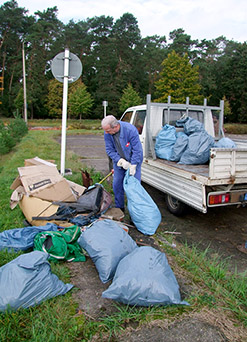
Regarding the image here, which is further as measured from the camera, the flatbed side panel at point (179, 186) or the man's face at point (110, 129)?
the man's face at point (110, 129)

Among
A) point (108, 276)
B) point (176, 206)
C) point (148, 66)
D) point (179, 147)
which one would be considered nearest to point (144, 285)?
point (108, 276)

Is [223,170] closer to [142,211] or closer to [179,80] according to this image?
[142,211]

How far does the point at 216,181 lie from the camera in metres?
4.01

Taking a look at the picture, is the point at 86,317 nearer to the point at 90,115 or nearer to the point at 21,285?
the point at 21,285

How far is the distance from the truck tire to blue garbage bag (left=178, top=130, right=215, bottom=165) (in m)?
0.71

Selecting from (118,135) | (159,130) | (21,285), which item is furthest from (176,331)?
(159,130)

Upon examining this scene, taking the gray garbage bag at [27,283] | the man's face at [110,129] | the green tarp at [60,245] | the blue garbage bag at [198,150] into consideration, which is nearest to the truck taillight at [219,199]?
the blue garbage bag at [198,150]

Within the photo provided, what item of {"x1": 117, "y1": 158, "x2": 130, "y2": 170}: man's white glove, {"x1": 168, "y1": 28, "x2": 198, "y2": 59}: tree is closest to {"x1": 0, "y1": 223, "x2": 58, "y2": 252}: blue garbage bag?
{"x1": 117, "y1": 158, "x2": 130, "y2": 170}: man's white glove

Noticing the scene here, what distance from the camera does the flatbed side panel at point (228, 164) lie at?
3.95 m

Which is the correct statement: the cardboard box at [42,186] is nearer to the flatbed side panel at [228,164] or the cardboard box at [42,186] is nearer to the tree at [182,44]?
the flatbed side panel at [228,164]

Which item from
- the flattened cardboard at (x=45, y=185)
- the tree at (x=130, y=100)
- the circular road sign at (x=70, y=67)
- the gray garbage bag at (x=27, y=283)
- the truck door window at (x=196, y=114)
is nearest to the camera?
the gray garbage bag at (x=27, y=283)

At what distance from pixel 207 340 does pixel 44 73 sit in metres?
58.1

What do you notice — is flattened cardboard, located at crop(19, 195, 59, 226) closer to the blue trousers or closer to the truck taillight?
the blue trousers

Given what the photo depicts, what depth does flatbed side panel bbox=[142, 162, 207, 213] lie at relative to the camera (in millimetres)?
4090
